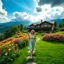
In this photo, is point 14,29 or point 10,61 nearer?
point 10,61

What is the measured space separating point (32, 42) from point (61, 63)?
3467 millimetres

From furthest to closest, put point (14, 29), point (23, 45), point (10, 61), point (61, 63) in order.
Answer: point (14, 29) < point (23, 45) < point (10, 61) < point (61, 63)

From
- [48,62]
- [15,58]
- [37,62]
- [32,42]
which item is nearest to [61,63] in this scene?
[48,62]

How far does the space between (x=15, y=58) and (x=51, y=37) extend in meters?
13.2

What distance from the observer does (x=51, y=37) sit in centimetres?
2488

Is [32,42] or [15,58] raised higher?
[32,42]

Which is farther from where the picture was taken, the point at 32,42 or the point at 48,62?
the point at 32,42

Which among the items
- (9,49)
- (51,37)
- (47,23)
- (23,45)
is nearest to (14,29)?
(47,23)

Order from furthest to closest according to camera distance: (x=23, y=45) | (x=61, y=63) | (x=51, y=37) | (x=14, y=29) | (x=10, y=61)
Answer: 1. (x=14, y=29)
2. (x=51, y=37)
3. (x=23, y=45)
4. (x=10, y=61)
5. (x=61, y=63)

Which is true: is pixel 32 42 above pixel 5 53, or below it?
above

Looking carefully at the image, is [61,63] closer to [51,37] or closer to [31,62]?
[31,62]

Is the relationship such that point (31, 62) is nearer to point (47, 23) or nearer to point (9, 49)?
point (9, 49)

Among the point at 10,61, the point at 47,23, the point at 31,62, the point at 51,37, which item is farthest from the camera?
the point at 47,23

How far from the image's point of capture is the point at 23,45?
18.7 metres
